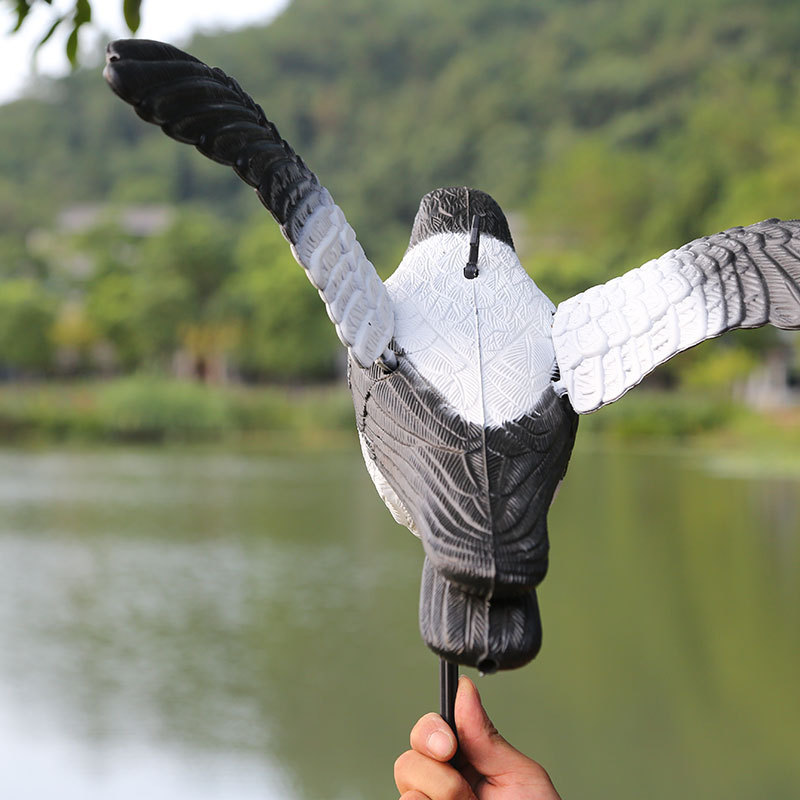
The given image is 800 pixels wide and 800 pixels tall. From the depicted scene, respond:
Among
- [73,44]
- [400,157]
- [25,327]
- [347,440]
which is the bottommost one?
[347,440]

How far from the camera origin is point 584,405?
47cm

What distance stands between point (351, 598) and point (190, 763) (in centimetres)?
133

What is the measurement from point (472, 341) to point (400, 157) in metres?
15.1

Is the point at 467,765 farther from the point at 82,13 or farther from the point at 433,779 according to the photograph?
the point at 82,13

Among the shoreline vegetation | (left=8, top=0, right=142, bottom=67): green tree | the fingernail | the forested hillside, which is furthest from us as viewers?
the forested hillside

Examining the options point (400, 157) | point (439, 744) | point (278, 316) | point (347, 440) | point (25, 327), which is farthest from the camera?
point (400, 157)

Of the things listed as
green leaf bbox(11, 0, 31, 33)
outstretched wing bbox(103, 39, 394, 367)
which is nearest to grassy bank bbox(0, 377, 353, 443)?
green leaf bbox(11, 0, 31, 33)

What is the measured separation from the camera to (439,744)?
506mm

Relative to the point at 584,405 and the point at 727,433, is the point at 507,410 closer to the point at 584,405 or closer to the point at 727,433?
the point at 584,405

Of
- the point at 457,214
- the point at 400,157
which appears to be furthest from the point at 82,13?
the point at 400,157

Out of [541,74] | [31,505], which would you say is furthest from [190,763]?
[541,74]

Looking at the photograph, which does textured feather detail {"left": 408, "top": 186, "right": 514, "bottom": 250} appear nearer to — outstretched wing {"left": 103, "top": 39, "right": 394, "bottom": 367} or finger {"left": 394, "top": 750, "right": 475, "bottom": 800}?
outstretched wing {"left": 103, "top": 39, "right": 394, "bottom": 367}

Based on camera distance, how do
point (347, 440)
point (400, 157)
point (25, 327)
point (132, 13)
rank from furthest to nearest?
point (400, 157)
point (25, 327)
point (347, 440)
point (132, 13)

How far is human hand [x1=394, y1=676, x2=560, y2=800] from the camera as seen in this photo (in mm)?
507
